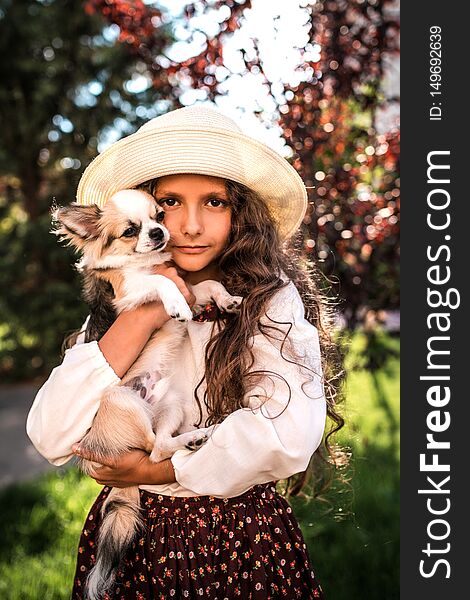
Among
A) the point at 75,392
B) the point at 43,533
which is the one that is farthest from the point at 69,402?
the point at 43,533

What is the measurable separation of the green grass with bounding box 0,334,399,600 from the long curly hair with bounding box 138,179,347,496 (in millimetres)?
618

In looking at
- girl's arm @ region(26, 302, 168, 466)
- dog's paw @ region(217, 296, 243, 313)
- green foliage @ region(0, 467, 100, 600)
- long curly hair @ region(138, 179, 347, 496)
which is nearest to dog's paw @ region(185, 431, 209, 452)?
long curly hair @ region(138, 179, 347, 496)

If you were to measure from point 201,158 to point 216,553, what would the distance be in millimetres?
1151

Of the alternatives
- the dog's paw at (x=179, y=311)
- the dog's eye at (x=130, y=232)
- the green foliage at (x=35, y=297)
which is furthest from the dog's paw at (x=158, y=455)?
the green foliage at (x=35, y=297)

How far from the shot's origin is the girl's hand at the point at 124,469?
Answer: 209cm

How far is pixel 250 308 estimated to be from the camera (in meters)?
2.16

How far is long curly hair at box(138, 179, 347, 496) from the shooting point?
2115 mm

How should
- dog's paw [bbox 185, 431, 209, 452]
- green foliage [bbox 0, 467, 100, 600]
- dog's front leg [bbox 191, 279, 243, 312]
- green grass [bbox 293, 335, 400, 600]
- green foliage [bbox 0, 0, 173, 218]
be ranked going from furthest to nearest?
1. green foliage [bbox 0, 0, 173, 218]
2. green foliage [bbox 0, 467, 100, 600]
3. green grass [bbox 293, 335, 400, 600]
4. dog's front leg [bbox 191, 279, 243, 312]
5. dog's paw [bbox 185, 431, 209, 452]

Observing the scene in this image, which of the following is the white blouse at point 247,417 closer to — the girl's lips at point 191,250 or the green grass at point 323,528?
the girl's lips at point 191,250

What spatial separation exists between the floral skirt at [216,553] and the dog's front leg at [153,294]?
21.7 inches

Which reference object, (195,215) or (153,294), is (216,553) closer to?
(153,294)

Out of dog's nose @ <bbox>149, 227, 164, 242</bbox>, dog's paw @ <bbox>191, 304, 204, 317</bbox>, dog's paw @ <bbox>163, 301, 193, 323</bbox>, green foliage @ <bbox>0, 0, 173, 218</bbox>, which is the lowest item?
dog's paw @ <bbox>163, 301, 193, 323</bbox>

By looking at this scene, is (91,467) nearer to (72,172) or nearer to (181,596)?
(181,596)

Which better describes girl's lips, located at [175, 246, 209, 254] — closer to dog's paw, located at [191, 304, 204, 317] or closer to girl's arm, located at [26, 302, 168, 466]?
dog's paw, located at [191, 304, 204, 317]
